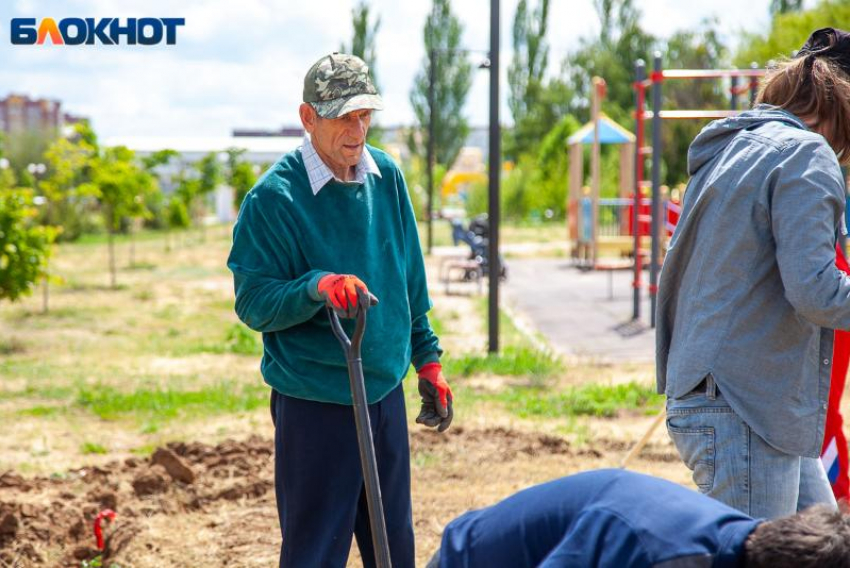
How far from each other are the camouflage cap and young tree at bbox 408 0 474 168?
45536 millimetres

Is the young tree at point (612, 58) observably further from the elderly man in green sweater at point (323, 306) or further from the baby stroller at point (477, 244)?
the elderly man in green sweater at point (323, 306)

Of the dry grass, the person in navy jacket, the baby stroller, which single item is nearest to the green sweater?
the person in navy jacket

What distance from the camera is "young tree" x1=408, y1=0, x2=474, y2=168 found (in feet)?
159

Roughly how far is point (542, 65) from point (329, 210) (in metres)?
52.9

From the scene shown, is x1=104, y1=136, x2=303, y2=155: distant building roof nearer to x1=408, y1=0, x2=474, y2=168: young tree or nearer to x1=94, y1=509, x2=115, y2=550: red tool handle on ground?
x1=408, y1=0, x2=474, y2=168: young tree

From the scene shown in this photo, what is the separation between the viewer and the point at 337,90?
2.78 metres

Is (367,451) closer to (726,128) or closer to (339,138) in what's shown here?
(339,138)

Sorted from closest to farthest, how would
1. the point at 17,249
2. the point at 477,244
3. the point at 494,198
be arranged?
the point at 494,198 < the point at 17,249 < the point at 477,244

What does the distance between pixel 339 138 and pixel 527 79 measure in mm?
52813

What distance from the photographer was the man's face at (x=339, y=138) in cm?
281

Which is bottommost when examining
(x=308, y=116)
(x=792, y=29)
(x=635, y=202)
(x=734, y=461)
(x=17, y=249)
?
(x=17, y=249)

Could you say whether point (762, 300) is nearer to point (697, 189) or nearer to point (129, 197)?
point (697, 189)

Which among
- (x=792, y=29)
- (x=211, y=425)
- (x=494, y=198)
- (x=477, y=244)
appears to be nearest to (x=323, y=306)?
(x=211, y=425)

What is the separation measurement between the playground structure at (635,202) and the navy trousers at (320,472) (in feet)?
22.7
